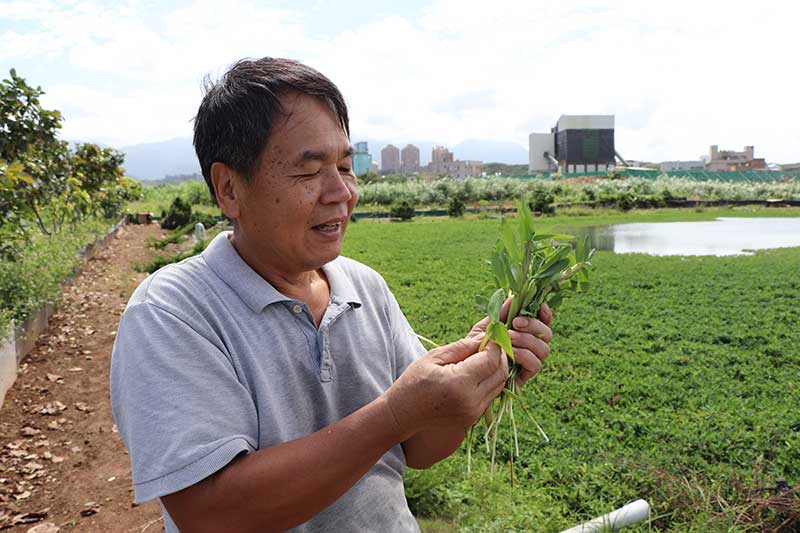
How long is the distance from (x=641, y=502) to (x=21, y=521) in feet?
10.3

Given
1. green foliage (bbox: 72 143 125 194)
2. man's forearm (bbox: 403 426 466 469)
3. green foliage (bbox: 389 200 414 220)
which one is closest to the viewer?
man's forearm (bbox: 403 426 466 469)

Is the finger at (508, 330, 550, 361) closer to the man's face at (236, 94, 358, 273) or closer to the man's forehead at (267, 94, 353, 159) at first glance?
the man's face at (236, 94, 358, 273)

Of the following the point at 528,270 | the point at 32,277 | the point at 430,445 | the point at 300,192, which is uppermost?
the point at 300,192

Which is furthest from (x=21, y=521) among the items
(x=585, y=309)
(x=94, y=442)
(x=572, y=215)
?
(x=572, y=215)

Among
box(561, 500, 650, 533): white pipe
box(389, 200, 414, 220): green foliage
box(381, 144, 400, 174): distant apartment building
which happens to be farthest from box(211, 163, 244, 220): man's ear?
box(381, 144, 400, 174): distant apartment building

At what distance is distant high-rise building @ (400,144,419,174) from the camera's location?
11312 cm

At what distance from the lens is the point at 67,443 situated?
4.33 m

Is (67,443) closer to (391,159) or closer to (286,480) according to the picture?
(286,480)

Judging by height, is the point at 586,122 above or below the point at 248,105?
above

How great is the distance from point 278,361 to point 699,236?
17.9 m

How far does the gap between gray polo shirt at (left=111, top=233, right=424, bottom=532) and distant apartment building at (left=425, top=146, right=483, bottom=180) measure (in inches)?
3512

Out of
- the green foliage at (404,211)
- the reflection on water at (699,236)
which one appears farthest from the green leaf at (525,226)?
the green foliage at (404,211)

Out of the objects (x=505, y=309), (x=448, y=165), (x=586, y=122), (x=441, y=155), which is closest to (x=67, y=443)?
(x=505, y=309)

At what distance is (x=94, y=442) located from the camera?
14.2 ft
